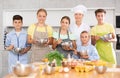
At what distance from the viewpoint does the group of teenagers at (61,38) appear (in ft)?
9.80

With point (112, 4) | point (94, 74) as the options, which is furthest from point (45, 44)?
point (112, 4)

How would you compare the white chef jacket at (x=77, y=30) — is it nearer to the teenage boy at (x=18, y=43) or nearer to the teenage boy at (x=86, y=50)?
the teenage boy at (x=86, y=50)

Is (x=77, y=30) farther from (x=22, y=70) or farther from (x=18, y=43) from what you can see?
(x=22, y=70)

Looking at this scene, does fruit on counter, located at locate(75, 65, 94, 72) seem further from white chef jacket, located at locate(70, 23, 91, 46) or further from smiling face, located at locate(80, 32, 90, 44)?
white chef jacket, located at locate(70, 23, 91, 46)

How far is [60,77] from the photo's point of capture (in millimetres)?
2020

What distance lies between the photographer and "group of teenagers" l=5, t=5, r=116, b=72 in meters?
2.99

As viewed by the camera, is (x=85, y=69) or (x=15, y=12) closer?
(x=85, y=69)

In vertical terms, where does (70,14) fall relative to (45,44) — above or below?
above

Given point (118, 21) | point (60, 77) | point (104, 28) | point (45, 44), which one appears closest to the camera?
point (60, 77)

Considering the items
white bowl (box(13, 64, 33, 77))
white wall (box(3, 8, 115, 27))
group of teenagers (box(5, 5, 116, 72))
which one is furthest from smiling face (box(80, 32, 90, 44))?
white wall (box(3, 8, 115, 27))

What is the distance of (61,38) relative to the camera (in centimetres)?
299

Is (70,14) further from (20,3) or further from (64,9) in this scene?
(20,3)

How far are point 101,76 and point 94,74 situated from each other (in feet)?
0.31

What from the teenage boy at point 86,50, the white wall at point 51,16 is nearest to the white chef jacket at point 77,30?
the teenage boy at point 86,50
